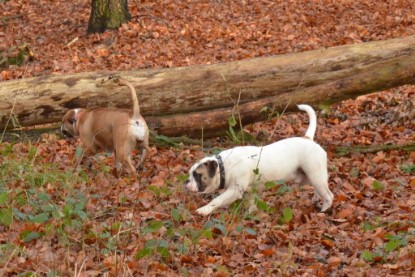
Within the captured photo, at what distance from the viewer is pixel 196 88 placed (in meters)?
10.8

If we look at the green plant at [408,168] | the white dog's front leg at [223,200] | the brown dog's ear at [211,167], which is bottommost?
the green plant at [408,168]

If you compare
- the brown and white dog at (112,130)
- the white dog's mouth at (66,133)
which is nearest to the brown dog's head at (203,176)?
the brown and white dog at (112,130)

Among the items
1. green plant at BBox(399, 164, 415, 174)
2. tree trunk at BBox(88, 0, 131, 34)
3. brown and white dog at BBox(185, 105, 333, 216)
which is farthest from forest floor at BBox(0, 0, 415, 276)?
tree trunk at BBox(88, 0, 131, 34)

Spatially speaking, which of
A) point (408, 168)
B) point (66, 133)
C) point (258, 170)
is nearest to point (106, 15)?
point (66, 133)

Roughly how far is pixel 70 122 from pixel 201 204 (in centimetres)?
283

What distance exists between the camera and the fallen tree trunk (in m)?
10.7

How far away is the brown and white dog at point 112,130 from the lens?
31.3 feet

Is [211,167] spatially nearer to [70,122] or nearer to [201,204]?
[201,204]

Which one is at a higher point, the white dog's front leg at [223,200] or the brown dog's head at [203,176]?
the brown dog's head at [203,176]

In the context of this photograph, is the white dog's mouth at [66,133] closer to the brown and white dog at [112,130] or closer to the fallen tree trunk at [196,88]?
the brown and white dog at [112,130]

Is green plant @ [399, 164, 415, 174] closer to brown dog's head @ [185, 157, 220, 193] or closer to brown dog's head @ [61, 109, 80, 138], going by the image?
brown dog's head @ [185, 157, 220, 193]

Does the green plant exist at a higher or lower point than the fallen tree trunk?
lower

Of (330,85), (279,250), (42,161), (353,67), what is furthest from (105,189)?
(353,67)

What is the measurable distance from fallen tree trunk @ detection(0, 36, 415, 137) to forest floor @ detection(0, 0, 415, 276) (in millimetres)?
427
